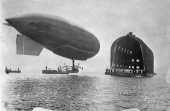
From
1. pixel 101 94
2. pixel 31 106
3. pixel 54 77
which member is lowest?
pixel 31 106

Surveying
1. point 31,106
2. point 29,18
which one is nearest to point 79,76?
point 31,106

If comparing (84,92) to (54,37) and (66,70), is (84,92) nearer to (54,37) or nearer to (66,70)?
(66,70)

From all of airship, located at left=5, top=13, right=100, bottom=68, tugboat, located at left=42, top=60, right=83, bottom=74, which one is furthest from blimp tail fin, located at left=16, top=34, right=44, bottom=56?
tugboat, located at left=42, top=60, right=83, bottom=74

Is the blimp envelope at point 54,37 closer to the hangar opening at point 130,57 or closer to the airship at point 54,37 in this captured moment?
the airship at point 54,37

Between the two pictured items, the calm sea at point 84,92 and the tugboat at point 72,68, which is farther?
the tugboat at point 72,68

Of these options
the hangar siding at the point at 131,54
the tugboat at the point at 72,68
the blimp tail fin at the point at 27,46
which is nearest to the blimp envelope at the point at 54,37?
the blimp tail fin at the point at 27,46

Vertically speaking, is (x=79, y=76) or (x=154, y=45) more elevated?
(x=154, y=45)

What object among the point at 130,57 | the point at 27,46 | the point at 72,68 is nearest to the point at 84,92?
the point at 72,68

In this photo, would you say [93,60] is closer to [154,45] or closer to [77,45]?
[77,45]
